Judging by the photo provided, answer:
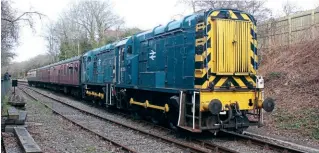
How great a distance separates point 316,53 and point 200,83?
7819 mm

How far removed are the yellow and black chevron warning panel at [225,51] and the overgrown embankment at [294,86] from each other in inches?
91.1

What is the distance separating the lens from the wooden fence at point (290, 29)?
15805 millimetres

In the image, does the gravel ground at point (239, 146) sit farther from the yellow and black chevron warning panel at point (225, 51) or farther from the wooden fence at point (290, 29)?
the wooden fence at point (290, 29)

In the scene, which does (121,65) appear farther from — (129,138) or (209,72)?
(209,72)

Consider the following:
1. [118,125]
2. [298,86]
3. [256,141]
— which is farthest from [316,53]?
[118,125]

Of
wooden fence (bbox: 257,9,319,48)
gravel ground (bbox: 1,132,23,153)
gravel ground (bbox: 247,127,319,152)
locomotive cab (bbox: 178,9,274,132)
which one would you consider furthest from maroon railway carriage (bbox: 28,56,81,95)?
locomotive cab (bbox: 178,9,274,132)

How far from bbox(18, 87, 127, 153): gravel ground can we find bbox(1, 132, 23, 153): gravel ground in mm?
528

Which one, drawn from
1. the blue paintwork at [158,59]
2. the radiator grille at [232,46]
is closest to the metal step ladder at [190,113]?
the blue paintwork at [158,59]

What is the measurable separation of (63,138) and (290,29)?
12413mm

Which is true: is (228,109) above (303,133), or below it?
above

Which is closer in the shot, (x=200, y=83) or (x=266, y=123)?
(x=200, y=83)

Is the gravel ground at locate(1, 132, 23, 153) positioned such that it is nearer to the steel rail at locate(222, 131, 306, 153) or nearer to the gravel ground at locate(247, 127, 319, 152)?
the steel rail at locate(222, 131, 306, 153)

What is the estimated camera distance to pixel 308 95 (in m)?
12.2

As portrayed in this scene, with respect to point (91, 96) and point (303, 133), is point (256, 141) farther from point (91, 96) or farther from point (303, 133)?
point (91, 96)
